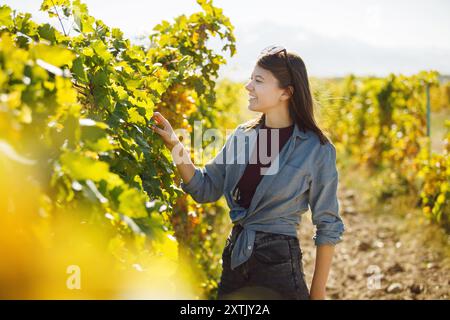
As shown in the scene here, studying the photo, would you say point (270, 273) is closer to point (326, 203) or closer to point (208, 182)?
point (326, 203)

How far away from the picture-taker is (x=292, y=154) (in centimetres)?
230

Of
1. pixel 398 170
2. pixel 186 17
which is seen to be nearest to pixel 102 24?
pixel 186 17

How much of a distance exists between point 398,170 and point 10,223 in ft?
24.3

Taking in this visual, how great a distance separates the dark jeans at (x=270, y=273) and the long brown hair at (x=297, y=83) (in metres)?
0.51

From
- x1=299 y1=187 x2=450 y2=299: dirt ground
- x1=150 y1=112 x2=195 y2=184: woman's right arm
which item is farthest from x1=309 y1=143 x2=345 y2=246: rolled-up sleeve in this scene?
x1=299 y1=187 x2=450 y2=299: dirt ground

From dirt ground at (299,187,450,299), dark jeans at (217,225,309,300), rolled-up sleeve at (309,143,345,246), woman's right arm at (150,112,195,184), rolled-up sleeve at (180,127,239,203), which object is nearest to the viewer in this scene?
dark jeans at (217,225,309,300)

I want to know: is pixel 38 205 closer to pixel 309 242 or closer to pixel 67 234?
pixel 67 234

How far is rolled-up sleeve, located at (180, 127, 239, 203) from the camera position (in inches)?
96.2

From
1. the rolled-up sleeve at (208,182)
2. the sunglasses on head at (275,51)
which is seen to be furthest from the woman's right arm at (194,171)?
the sunglasses on head at (275,51)

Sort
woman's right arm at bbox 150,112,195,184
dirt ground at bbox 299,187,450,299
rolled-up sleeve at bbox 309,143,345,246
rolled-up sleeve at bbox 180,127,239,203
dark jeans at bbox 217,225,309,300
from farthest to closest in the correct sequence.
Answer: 1. dirt ground at bbox 299,187,450,299
2. rolled-up sleeve at bbox 180,127,239,203
3. woman's right arm at bbox 150,112,195,184
4. rolled-up sleeve at bbox 309,143,345,246
5. dark jeans at bbox 217,225,309,300

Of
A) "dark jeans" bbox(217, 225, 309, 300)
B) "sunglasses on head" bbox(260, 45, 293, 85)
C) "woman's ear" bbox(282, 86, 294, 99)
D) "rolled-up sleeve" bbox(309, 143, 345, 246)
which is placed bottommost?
"dark jeans" bbox(217, 225, 309, 300)

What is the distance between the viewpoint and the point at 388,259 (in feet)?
17.9

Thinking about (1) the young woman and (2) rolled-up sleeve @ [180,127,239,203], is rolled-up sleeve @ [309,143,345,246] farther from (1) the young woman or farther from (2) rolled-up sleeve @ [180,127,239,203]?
(2) rolled-up sleeve @ [180,127,239,203]

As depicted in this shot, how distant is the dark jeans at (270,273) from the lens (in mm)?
2109
